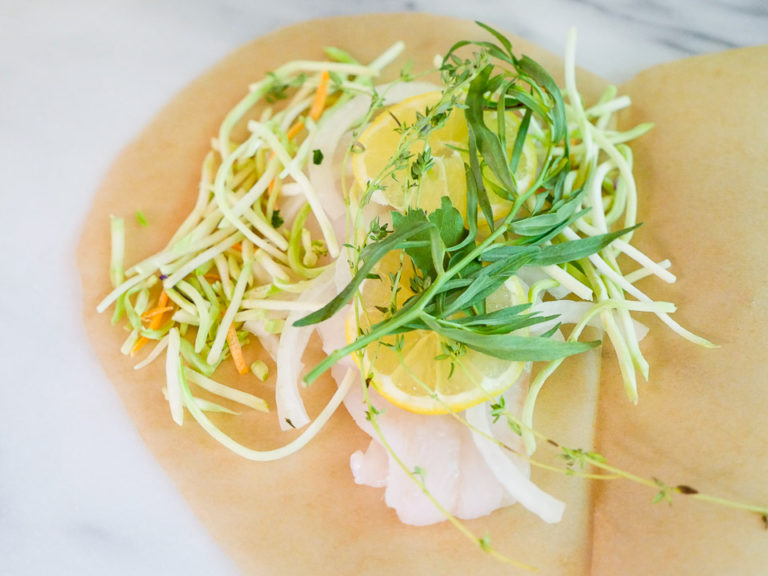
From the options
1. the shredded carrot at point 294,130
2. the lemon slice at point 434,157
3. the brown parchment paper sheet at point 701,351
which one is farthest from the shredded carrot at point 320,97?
the brown parchment paper sheet at point 701,351

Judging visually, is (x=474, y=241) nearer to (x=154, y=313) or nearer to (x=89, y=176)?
(x=154, y=313)

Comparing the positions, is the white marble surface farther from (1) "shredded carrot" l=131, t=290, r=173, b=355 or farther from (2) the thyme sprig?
(2) the thyme sprig

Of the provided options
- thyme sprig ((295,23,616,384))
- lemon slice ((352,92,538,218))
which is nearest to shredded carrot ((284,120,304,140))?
lemon slice ((352,92,538,218))

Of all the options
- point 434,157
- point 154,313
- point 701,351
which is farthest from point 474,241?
point 154,313

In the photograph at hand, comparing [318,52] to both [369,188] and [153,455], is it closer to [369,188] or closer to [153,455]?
[369,188]

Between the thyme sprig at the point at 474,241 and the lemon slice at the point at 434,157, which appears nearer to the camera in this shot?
the thyme sprig at the point at 474,241

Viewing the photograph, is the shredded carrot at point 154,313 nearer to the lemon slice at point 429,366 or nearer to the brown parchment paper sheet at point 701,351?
the lemon slice at point 429,366
